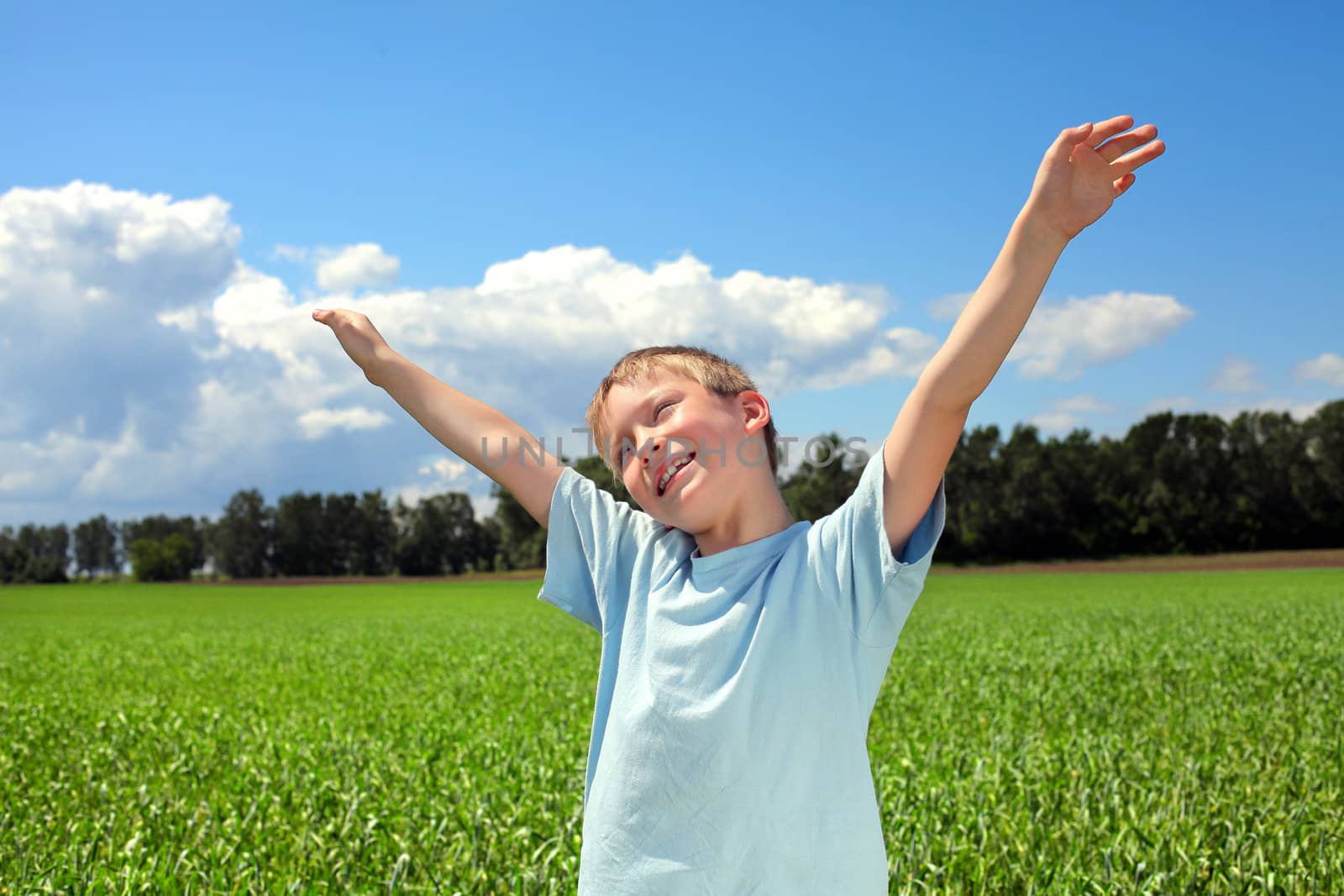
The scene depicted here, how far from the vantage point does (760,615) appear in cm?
186

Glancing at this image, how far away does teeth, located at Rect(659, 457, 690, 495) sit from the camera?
80.0 inches

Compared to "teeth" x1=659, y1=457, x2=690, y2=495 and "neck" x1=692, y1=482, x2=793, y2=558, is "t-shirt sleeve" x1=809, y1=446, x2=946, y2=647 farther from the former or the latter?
"teeth" x1=659, y1=457, x2=690, y2=495

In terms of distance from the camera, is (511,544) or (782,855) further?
(511,544)

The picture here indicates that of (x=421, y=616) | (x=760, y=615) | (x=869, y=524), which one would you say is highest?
(x=869, y=524)

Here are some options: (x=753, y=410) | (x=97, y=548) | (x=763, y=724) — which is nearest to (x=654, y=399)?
(x=753, y=410)

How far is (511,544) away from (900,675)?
267ft

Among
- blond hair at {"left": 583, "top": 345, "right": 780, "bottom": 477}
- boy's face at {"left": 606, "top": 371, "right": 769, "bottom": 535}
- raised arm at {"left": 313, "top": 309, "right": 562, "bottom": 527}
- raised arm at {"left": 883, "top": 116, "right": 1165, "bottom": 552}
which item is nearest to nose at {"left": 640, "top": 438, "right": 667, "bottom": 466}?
boy's face at {"left": 606, "top": 371, "right": 769, "bottom": 535}

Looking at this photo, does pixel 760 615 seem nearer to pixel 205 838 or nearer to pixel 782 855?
pixel 782 855

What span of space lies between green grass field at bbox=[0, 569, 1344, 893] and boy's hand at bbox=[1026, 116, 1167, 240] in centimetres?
295

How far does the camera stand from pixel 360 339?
2527 mm

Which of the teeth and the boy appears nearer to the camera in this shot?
the boy

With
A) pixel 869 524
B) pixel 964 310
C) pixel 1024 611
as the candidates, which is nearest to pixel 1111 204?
pixel 964 310

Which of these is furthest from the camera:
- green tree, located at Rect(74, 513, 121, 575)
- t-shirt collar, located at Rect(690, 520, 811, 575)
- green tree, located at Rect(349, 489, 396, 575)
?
green tree, located at Rect(74, 513, 121, 575)

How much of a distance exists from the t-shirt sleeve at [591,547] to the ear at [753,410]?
0.32m
